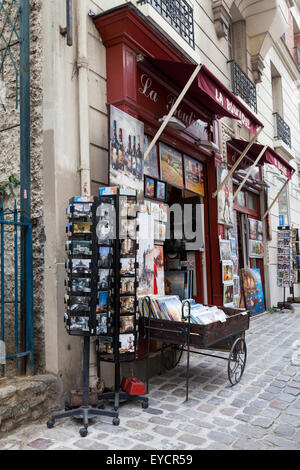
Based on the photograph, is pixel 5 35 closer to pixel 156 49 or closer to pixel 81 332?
pixel 156 49

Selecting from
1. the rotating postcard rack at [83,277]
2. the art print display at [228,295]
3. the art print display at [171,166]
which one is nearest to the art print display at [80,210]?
the rotating postcard rack at [83,277]

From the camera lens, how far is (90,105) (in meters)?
4.37

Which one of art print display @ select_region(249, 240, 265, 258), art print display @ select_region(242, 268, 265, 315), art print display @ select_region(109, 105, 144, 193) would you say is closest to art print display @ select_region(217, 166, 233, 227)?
art print display @ select_region(242, 268, 265, 315)

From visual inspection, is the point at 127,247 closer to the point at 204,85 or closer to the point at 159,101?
the point at 204,85

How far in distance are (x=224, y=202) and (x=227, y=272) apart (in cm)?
139

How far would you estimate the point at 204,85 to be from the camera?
478cm

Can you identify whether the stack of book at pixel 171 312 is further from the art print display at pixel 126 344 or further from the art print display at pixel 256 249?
the art print display at pixel 256 249

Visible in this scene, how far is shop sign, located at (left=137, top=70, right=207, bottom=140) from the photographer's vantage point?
16.8 feet

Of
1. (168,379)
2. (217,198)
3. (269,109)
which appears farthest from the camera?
(269,109)

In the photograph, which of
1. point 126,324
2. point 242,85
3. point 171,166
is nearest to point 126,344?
point 126,324

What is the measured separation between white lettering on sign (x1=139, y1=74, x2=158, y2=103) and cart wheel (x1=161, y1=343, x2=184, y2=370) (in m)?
3.36

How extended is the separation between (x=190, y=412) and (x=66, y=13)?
4274mm

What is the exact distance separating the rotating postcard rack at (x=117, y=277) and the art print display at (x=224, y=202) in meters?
3.90

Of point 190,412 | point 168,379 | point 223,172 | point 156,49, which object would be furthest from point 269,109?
point 190,412
